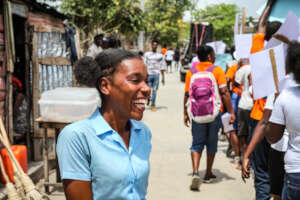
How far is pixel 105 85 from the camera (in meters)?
1.89

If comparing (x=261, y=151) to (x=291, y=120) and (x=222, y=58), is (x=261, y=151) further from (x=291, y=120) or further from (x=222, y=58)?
(x=222, y=58)

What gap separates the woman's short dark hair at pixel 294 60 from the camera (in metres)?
2.32

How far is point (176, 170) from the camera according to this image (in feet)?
18.9

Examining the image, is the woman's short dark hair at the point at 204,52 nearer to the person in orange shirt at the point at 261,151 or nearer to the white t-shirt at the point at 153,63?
the person in orange shirt at the point at 261,151

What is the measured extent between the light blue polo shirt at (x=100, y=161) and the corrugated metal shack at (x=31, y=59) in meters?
3.76

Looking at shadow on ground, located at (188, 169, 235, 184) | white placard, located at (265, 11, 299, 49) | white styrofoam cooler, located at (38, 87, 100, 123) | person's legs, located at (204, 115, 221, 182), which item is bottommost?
shadow on ground, located at (188, 169, 235, 184)

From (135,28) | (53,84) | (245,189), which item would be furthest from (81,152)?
(135,28)

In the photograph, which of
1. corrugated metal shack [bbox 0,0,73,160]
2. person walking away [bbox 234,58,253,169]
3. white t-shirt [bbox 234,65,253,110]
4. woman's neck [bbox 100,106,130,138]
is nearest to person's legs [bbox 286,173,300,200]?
woman's neck [bbox 100,106,130,138]

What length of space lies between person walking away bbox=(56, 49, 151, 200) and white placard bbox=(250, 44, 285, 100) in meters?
1.15

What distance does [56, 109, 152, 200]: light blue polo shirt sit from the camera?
172 centimetres

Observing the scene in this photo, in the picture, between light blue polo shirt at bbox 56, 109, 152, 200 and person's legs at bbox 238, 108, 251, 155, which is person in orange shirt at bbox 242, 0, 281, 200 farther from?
light blue polo shirt at bbox 56, 109, 152, 200

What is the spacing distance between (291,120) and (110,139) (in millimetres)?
1206

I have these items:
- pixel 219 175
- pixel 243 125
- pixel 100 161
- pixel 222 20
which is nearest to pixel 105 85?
pixel 100 161

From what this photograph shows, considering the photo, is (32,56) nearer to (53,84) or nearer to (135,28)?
(53,84)
